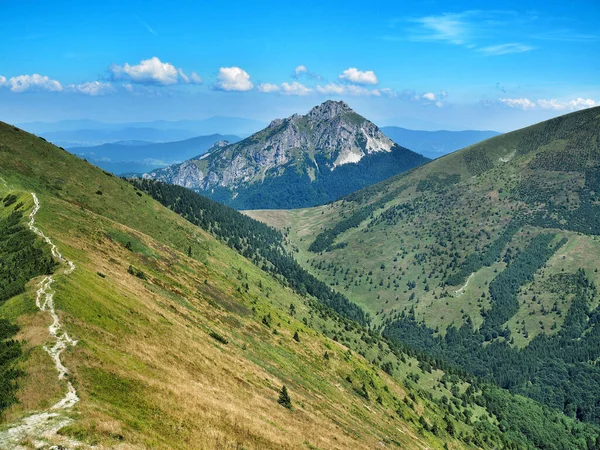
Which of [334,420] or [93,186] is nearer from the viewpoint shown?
[334,420]

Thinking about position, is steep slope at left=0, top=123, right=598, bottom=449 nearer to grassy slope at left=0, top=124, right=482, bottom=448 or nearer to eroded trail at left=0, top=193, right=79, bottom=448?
eroded trail at left=0, top=193, right=79, bottom=448

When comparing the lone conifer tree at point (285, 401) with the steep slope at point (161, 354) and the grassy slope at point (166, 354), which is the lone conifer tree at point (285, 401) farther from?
the steep slope at point (161, 354)

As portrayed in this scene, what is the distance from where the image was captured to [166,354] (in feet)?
179

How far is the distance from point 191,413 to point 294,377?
50.7 metres

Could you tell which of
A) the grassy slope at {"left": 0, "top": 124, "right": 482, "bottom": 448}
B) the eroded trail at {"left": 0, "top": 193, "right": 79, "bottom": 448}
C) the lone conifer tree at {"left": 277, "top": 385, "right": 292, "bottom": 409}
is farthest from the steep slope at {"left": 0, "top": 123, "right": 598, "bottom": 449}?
the lone conifer tree at {"left": 277, "top": 385, "right": 292, "bottom": 409}

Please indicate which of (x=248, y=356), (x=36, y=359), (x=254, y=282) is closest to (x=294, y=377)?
(x=248, y=356)

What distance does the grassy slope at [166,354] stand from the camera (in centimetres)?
3731

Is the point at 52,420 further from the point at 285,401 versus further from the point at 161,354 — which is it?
the point at 285,401

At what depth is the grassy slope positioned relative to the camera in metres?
37.3

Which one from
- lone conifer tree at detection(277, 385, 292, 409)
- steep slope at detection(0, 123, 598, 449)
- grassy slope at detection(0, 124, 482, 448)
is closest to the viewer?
steep slope at detection(0, 123, 598, 449)

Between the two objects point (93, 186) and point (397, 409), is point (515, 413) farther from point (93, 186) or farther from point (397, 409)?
point (93, 186)

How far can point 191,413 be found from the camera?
40.5 metres

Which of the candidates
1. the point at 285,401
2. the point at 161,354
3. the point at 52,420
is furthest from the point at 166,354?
the point at 52,420

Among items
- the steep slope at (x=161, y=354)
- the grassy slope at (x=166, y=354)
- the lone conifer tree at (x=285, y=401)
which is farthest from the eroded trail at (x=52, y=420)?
the lone conifer tree at (x=285, y=401)
